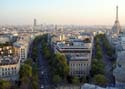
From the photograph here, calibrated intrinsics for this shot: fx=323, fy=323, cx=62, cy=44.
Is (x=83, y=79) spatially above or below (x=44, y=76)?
above

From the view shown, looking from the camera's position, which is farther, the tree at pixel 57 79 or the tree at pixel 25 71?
the tree at pixel 25 71

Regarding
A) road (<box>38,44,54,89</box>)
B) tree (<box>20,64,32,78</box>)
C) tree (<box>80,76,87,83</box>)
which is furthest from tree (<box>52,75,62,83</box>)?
tree (<box>80,76,87,83</box>)

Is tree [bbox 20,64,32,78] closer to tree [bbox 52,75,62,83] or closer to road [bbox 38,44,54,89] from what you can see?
road [bbox 38,44,54,89]

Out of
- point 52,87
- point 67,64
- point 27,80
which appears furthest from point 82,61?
point 27,80

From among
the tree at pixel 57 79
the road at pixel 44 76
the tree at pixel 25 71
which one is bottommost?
the road at pixel 44 76

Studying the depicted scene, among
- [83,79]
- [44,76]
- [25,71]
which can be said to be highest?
[25,71]

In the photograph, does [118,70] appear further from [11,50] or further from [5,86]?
[11,50]

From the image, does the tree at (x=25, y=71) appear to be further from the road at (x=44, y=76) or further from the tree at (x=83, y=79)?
the tree at (x=83, y=79)

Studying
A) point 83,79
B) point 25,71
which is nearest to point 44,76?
point 25,71

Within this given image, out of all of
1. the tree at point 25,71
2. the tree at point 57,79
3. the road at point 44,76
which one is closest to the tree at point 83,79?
the tree at point 57,79

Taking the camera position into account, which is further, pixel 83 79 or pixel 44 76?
pixel 44 76

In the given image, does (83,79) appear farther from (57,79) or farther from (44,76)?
(44,76)
